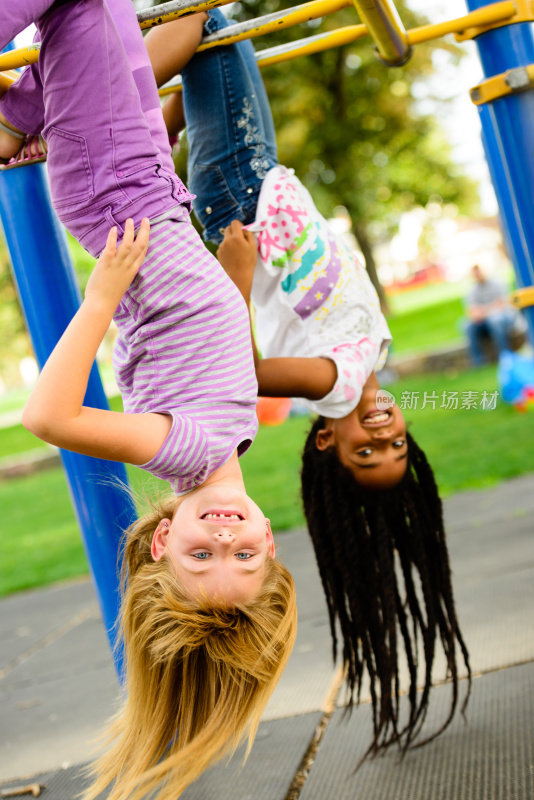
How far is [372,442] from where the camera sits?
2260 millimetres

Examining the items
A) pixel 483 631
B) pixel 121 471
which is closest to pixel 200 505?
pixel 121 471

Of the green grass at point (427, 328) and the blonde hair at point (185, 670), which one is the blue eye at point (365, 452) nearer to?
the blonde hair at point (185, 670)

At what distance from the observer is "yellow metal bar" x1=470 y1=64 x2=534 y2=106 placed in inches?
79.7

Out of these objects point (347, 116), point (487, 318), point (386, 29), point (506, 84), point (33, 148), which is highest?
point (347, 116)

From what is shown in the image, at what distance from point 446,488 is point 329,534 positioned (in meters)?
3.21

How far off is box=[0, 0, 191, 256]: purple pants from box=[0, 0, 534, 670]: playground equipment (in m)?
0.39

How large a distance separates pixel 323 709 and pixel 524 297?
143cm

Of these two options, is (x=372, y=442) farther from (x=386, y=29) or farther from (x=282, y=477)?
(x=282, y=477)

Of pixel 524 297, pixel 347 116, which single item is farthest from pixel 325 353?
pixel 347 116

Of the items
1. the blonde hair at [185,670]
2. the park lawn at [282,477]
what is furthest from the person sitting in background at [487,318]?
the blonde hair at [185,670]

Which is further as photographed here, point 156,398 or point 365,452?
point 365,452

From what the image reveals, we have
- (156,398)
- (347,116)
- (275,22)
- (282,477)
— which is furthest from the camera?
(347,116)

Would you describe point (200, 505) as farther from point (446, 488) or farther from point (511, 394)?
point (511, 394)

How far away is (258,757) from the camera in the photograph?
8.36 feet
